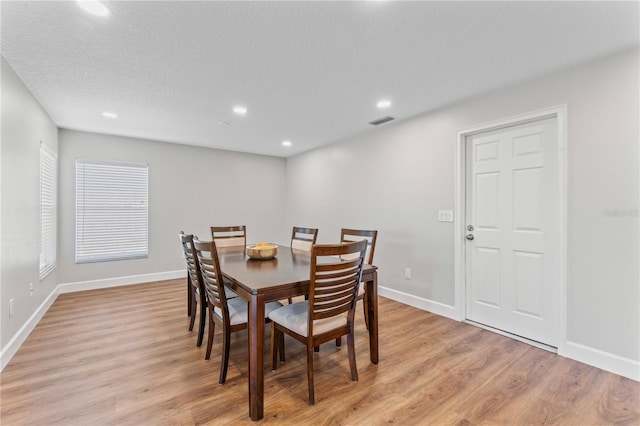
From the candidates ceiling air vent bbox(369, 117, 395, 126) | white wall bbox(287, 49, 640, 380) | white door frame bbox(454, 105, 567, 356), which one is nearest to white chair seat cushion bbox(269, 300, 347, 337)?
white door frame bbox(454, 105, 567, 356)

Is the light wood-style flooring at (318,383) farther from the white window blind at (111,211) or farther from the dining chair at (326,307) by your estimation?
the white window blind at (111,211)

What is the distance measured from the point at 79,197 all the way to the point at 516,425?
5.43 m

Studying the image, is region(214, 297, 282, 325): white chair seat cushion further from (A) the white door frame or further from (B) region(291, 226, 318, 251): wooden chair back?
(A) the white door frame

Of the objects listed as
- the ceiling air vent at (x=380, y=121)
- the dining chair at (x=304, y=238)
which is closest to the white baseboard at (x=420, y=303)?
the dining chair at (x=304, y=238)

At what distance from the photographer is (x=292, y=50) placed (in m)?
2.12

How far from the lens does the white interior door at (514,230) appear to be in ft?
8.39

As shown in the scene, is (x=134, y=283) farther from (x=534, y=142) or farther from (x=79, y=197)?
(x=534, y=142)

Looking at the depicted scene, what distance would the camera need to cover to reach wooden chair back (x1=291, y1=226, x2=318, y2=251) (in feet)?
11.5

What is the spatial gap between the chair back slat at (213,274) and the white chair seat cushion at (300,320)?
37 centimetres

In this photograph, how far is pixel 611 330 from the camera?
2189mm

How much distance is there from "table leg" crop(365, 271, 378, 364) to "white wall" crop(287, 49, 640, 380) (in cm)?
139

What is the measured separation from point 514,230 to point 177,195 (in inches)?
190

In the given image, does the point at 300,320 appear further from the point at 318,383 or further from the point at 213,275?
the point at 213,275

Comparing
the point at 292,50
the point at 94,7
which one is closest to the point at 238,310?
the point at 292,50
